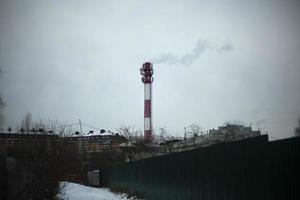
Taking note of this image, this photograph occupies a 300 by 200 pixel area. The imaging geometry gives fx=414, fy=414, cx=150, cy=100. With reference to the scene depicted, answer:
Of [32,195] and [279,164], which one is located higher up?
[279,164]

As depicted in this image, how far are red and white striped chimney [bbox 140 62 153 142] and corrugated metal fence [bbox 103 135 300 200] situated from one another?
46.0 meters

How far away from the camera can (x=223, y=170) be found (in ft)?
36.9

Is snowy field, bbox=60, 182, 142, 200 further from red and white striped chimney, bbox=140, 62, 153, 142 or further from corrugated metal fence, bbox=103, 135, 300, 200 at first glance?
red and white striped chimney, bbox=140, 62, 153, 142

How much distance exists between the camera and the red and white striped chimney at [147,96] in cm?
6619

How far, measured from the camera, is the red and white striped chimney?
66188 mm

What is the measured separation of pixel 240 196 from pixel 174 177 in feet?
19.6

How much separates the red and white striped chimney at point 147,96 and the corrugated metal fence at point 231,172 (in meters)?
46.0

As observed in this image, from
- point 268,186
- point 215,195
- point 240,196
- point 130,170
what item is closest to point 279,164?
point 268,186

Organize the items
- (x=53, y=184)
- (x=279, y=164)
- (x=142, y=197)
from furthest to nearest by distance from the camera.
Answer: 1. (x=142, y=197)
2. (x=53, y=184)
3. (x=279, y=164)

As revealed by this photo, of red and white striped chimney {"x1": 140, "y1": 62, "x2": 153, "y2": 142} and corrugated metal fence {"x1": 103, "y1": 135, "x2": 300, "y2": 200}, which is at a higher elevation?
red and white striped chimney {"x1": 140, "y1": 62, "x2": 153, "y2": 142}

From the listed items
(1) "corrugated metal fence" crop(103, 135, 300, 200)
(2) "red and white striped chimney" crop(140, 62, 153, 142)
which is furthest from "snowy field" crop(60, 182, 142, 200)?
(2) "red and white striped chimney" crop(140, 62, 153, 142)

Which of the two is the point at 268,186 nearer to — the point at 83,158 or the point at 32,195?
the point at 32,195

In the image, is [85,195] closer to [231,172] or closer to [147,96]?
[231,172]

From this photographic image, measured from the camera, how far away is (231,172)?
35.1 ft
